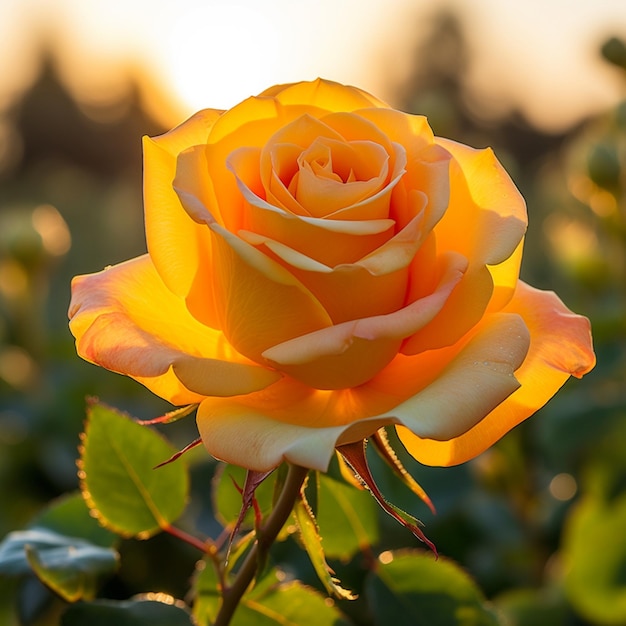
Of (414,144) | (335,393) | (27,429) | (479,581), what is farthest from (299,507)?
(27,429)

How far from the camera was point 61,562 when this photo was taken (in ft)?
1.50

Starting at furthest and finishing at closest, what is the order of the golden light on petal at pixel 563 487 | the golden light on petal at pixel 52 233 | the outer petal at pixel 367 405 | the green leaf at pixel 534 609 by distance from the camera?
the golden light on petal at pixel 52 233 < the golden light on petal at pixel 563 487 < the green leaf at pixel 534 609 < the outer petal at pixel 367 405

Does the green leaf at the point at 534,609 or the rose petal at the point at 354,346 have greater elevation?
the rose petal at the point at 354,346

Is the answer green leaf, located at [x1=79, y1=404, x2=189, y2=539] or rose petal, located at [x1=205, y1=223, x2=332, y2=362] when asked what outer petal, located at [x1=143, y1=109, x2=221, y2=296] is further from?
green leaf, located at [x1=79, y1=404, x2=189, y2=539]

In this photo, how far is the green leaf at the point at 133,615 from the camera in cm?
Result: 44

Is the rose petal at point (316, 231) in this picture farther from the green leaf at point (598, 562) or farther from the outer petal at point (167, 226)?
the green leaf at point (598, 562)

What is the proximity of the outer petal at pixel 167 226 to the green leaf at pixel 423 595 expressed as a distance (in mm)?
223

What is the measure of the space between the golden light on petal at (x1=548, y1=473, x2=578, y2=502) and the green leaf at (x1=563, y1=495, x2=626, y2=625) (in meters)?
0.14

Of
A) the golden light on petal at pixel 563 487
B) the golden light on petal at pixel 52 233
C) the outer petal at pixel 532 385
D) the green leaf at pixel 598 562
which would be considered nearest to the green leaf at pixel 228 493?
the outer petal at pixel 532 385

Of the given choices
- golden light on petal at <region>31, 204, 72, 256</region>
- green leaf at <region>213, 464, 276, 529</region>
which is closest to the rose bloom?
green leaf at <region>213, 464, 276, 529</region>

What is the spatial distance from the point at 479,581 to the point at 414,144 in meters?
0.68

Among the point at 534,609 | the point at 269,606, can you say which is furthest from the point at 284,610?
the point at 534,609

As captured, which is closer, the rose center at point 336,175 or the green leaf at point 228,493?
the rose center at point 336,175

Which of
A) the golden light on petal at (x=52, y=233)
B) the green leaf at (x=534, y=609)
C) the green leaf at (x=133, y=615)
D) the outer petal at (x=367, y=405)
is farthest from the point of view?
the golden light on petal at (x=52, y=233)
